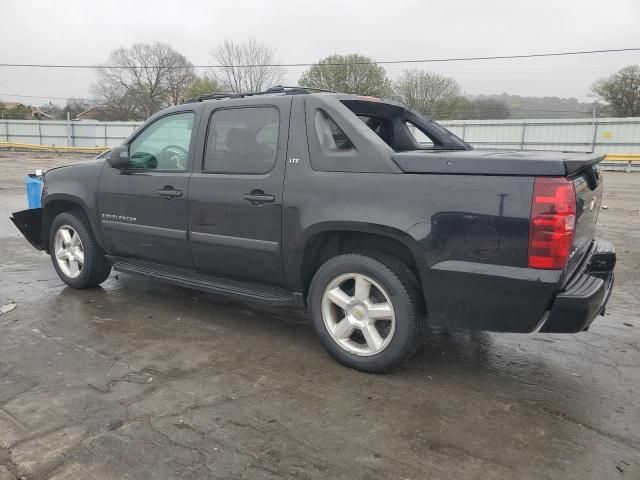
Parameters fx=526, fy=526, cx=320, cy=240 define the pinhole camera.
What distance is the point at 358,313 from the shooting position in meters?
3.48

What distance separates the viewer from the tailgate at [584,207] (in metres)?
2.96

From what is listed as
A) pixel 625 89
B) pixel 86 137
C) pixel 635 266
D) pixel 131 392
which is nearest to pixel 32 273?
pixel 131 392

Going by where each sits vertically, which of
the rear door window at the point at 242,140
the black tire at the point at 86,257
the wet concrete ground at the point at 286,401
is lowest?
the wet concrete ground at the point at 286,401

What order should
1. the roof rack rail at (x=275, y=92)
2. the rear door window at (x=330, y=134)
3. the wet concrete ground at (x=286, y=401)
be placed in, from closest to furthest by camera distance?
the wet concrete ground at (x=286, y=401)
the rear door window at (x=330, y=134)
the roof rack rail at (x=275, y=92)

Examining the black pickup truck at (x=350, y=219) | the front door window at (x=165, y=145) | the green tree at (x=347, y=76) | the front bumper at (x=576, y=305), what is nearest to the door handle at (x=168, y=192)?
the black pickup truck at (x=350, y=219)

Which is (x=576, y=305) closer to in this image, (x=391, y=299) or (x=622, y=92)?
(x=391, y=299)

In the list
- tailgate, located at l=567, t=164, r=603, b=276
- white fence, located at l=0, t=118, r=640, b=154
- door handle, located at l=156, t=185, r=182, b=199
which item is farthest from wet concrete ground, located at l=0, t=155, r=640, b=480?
white fence, located at l=0, t=118, r=640, b=154

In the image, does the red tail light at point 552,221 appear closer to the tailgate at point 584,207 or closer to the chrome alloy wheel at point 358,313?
the tailgate at point 584,207

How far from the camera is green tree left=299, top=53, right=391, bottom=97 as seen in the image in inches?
1593

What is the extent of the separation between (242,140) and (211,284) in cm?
116

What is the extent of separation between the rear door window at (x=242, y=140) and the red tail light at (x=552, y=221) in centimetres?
183

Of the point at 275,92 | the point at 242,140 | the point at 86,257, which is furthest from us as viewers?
the point at 86,257

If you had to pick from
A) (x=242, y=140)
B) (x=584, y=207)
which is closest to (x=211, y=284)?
(x=242, y=140)

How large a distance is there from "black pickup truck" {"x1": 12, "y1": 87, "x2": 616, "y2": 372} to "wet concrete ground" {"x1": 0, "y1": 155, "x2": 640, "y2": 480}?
0.41 m
